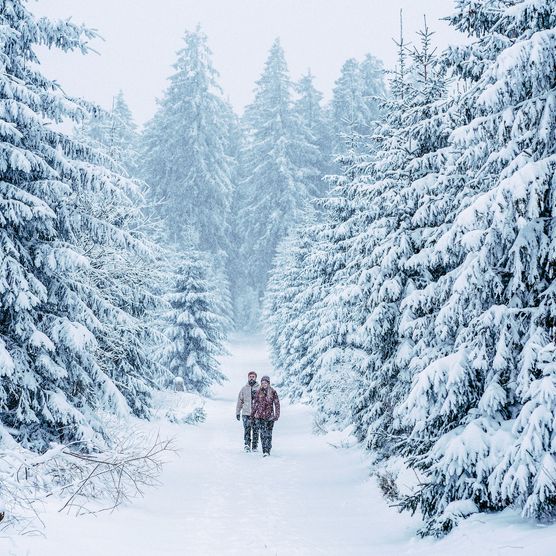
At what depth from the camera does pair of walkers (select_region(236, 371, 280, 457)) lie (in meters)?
14.0

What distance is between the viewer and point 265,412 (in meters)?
14.0

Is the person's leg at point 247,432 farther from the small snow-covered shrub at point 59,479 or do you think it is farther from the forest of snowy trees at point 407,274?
the small snow-covered shrub at point 59,479

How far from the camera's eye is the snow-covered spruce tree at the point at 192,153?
47188mm

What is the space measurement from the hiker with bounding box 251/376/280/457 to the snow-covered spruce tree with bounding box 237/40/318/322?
1347 inches

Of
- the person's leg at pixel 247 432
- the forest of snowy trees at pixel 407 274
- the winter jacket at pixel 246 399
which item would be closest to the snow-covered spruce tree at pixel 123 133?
the forest of snowy trees at pixel 407 274

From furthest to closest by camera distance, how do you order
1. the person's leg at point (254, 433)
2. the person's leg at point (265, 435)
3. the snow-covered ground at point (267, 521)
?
the person's leg at point (254, 433) → the person's leg at point (265, 435) → the snow-covered ground at point (267, 521)

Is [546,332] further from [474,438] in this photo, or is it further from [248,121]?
[248,121]

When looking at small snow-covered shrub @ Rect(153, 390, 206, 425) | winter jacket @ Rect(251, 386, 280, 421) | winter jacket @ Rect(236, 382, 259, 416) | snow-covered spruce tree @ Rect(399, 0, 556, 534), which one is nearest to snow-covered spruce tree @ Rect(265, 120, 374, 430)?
winter jacket @ Rect(251, 386, 280, 421)

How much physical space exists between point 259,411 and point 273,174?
123 ft

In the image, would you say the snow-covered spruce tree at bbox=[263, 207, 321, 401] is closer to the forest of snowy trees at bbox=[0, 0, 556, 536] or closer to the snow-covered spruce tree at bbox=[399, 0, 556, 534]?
the forest of snowy trees at bbox=[0, 0, 556, 536]

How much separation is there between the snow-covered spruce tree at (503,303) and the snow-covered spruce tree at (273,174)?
41204 mm

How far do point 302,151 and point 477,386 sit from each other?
151ft

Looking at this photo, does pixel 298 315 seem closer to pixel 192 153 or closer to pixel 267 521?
pixel 267 521

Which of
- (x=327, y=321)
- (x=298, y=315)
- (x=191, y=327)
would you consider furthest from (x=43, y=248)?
(x=298, y=315)
